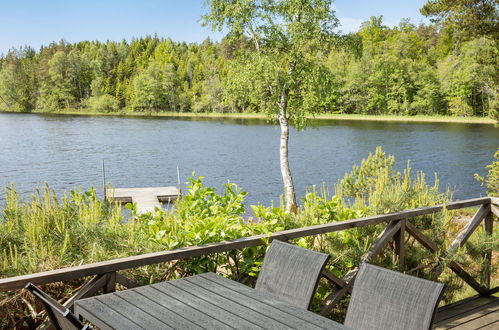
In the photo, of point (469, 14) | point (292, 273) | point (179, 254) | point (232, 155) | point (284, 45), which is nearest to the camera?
point (292, 273)

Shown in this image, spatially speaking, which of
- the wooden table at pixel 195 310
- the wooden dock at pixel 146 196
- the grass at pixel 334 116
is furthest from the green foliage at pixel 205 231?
the grass at pixel 334 116

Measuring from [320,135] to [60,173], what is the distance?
70.0 feet

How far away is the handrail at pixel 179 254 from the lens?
217cm

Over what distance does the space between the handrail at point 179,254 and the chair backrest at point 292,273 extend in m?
0.36

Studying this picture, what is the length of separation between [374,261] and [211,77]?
70578 millimetres

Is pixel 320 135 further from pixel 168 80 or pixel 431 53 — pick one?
pixel 168 80

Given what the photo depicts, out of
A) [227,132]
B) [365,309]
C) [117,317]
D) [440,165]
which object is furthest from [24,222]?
[227,132]

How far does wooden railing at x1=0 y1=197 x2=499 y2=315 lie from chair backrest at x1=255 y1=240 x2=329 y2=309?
37cm

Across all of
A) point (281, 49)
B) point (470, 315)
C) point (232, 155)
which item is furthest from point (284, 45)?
point (232, 155)

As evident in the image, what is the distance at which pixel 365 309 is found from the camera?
2.03 meters

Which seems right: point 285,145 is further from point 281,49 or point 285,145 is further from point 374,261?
point 374,261

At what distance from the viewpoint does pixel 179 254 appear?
103 inches

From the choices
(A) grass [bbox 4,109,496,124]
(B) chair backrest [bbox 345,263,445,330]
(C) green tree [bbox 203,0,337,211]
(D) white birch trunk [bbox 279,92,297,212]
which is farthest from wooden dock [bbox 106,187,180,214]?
(A) grass [bbox 4,109,496,124]

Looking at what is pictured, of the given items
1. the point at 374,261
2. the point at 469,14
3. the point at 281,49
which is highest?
the point at 469,14
